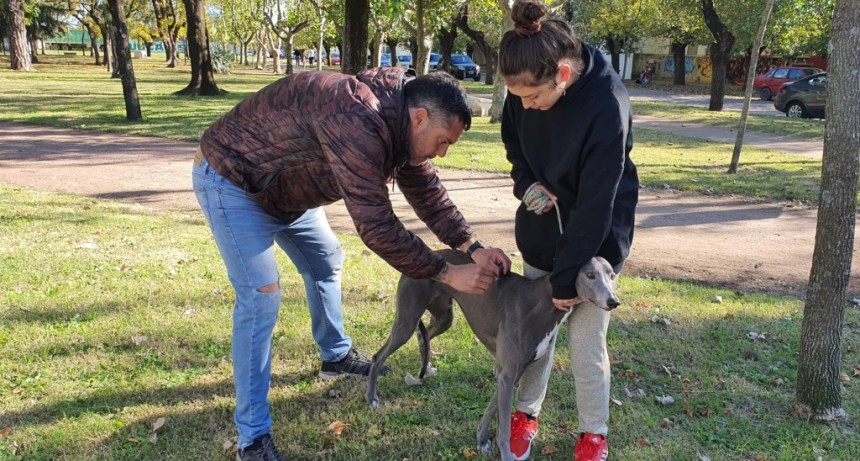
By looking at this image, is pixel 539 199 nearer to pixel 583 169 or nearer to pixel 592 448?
pixel 583 169

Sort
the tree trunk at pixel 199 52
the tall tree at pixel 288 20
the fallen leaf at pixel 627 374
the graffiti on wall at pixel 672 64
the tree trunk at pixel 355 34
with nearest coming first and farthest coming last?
1. the fallen leaf at pixel 627 374
2. the tree trunk at pixel 355 34
3. the tree trunk at pixel 199 52
4. the tall tree at pixel 288 20
5. the graffiti on wall at pixel 672 64

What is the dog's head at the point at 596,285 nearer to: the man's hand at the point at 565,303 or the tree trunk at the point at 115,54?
the man's hand at the point at 565,303

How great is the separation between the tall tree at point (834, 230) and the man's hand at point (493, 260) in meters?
1.86

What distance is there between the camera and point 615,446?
12.3 ft

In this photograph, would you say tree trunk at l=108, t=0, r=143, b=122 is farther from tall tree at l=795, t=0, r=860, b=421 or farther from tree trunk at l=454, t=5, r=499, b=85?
tree trunk at l=454, t=5, r=499, b=85

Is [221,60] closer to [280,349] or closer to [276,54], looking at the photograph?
[276,54]

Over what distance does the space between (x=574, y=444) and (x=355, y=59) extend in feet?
36.6

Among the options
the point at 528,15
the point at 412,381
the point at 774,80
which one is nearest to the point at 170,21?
the point at 774,80

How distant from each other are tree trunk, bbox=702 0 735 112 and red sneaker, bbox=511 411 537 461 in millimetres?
25262

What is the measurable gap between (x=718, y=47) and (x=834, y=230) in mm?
24834

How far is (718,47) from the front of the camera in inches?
1018

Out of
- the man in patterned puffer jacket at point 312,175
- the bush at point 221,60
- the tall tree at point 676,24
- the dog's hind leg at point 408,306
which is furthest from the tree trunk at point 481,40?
the man in patterned puffer jacket at point 312,175

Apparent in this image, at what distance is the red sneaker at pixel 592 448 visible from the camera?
3.45 m

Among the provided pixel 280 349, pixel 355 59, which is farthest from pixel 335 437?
pixel 355 59
